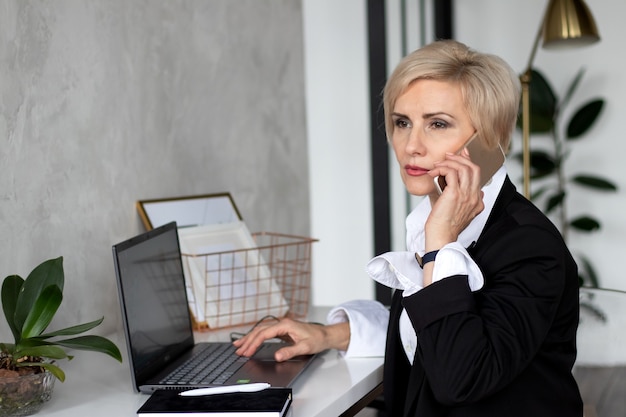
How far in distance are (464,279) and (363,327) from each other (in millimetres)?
424

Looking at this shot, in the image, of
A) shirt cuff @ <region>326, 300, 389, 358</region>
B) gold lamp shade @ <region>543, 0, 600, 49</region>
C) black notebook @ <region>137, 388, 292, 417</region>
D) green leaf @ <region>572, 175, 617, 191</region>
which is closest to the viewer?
black notebook @ <region>137, 388, 292, 417</region>

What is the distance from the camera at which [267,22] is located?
247cm

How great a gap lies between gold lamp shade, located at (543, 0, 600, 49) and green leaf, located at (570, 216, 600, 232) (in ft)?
3.39

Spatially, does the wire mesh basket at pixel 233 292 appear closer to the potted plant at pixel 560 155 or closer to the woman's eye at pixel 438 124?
the woman's eye at pixel 438 124

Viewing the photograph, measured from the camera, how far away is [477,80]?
1410 millimetres

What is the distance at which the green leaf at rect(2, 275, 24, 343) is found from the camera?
4.18 ft

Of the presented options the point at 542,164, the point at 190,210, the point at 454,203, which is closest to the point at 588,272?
the point at 542,164

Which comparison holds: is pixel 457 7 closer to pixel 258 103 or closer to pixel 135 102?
pixel 258 103

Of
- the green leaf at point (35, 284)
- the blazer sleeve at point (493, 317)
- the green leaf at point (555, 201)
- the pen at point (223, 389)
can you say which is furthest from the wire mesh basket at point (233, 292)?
the green leaf at point (555, 201)

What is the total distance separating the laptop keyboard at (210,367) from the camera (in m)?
1.36

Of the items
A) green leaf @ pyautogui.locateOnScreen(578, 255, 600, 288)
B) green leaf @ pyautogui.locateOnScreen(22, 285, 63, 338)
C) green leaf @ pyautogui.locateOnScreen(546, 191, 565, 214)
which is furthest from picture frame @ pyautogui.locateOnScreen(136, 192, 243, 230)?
green leaf @ pyautogui.locateOnScreen(578, 255, 600, 288)

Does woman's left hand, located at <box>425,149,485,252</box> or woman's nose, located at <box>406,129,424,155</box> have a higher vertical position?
woman's nose, located at <box>406,129,424,155</box>

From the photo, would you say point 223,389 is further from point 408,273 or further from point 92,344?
point 408,273

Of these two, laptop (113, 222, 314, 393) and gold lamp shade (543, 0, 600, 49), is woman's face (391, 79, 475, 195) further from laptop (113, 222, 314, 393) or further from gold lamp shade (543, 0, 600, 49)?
gold lamp shade (543, 0, 600, 49)
